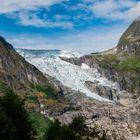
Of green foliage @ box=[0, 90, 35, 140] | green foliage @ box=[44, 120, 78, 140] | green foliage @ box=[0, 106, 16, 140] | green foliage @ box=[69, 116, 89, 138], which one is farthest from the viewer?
green foliage @ box=[69, 116, 89, 138]

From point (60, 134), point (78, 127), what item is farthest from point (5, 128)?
point (78, 127)

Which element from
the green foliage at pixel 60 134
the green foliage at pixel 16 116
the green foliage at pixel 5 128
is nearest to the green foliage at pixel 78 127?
the green foliage at pixel 60 134

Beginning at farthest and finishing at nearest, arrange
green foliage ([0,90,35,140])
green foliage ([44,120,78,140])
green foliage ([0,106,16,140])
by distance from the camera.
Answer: green foliage ([44,120,78,140])
green foliage ([0,90,35,140])
green foliage ([0,106,16,140])

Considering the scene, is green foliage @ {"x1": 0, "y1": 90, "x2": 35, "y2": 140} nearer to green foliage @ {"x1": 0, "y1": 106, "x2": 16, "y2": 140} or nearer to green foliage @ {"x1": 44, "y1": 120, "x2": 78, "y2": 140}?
green foliage @ {"x1": 0, "y1": 106, "x2": 16, "y2": 140}

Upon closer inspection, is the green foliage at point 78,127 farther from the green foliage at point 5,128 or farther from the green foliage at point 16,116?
the green foliage at point 5,128

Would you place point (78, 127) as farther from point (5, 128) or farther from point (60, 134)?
point (5, 128)

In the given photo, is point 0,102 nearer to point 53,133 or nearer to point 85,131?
point 53,133

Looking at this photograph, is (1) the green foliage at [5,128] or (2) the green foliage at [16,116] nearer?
(1) the green foliage at [5,128]

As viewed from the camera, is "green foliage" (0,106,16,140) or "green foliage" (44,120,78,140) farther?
"green foliage" (44,120,78,140)

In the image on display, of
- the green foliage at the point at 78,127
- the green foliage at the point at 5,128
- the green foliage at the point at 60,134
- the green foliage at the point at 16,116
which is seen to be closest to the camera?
the green foliage at the point at 5,128

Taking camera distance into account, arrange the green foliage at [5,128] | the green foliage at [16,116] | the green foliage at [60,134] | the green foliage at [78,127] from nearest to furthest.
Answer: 1. the green foliage at [5,128]
2. the green foliage at [16,116]
3. the green foliage at [60,134]
4. the green foliage at [78,127]

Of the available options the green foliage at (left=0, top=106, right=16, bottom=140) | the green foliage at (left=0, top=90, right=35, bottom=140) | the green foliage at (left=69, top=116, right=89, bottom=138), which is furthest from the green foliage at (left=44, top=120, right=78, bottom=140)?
the green foliage at (left=0, top=106, right=16, bottom=140)

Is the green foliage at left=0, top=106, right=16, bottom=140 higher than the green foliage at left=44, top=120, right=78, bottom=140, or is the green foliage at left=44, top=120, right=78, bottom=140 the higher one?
the green foliage at left=0, top=106, right=16, bottom=140

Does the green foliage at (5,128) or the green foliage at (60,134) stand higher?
the green foliage at (5,128)
